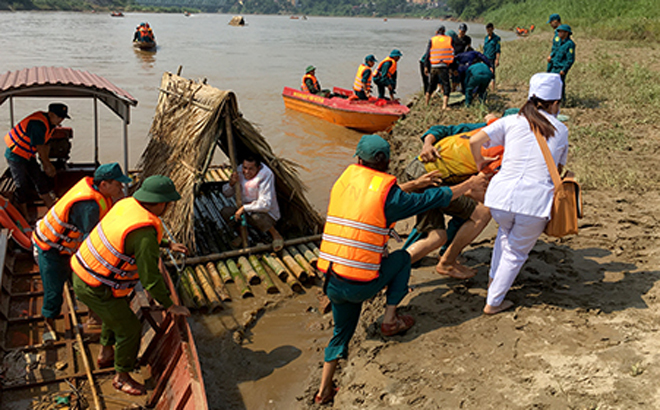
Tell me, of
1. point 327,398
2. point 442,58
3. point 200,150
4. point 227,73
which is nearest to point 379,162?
point 327,398

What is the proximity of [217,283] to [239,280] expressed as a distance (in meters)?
0.24

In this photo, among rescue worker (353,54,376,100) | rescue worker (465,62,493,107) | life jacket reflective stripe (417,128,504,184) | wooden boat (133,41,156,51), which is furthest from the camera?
wooden boat (133,41,156,51)

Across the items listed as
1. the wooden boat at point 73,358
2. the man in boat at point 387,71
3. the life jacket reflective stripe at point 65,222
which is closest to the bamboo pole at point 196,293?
the wooden boat at point 73,358

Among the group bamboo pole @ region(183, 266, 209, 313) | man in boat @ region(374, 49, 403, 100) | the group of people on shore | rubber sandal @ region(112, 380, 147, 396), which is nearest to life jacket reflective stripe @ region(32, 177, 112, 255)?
rubber sandal @ region(112, 380, 147, 396)

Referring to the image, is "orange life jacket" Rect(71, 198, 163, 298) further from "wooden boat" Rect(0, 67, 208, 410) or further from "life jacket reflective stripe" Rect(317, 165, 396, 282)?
"life jacket reflective stripe" Rect(317, 165, 396, 282)

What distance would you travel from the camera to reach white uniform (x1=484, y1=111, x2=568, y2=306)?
3.37 m

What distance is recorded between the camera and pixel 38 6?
64188 mm

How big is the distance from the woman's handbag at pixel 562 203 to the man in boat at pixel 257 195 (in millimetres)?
3299

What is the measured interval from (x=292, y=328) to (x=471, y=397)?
2.20 m

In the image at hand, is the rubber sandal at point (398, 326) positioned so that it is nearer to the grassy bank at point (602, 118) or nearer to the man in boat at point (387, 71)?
the grassy bank at point (602, 118)

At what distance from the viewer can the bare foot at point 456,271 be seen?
4629mm

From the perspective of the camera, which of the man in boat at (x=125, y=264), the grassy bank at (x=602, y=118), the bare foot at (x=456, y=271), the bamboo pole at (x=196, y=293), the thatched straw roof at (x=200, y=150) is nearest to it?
the man in boat at (x=125, y=264)

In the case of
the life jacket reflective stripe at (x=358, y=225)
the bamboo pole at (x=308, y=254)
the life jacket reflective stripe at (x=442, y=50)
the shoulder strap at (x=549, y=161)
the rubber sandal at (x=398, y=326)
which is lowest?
the bamboo pole at (x=308, y=254)

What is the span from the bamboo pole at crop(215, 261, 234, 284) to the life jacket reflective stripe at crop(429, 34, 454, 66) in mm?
7379
